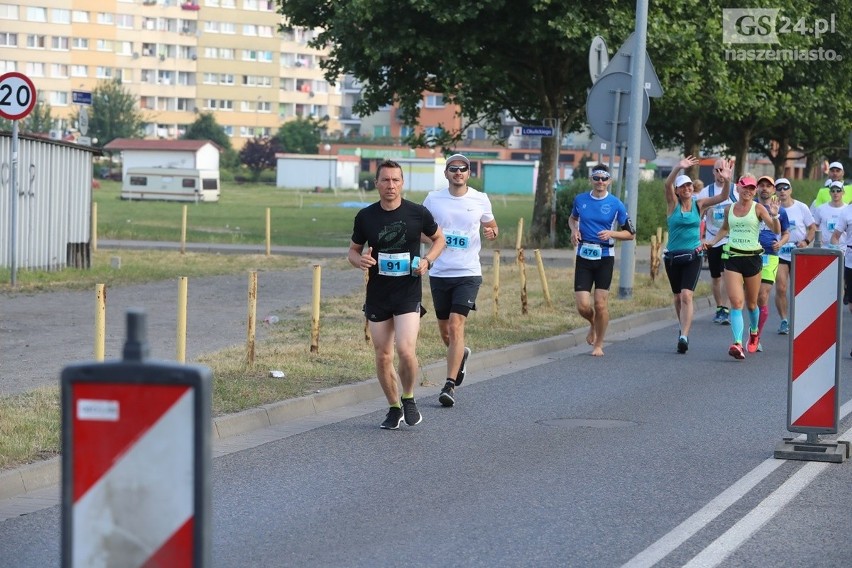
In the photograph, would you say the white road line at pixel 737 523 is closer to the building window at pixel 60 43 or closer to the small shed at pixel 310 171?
the small shed at pixel 310 171

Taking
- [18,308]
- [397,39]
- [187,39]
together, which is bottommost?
[18,308]

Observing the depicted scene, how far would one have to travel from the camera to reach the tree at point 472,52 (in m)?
31.1

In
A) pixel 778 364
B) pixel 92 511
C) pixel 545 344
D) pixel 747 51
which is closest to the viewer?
pixel 92 511

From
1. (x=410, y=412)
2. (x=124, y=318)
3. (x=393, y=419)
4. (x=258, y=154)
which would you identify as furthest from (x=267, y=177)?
(x=124, y=318)

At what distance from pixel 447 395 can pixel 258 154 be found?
382 feet

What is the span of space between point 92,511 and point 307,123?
438ft

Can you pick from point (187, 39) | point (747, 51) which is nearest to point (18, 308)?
point (747, 51)

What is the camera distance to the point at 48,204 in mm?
24438

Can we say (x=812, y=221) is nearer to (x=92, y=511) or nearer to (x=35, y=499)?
(x=35, y=499)

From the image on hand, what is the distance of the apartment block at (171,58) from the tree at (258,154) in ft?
24.3

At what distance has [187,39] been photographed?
142000mm

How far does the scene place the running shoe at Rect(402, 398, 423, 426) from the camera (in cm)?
1027

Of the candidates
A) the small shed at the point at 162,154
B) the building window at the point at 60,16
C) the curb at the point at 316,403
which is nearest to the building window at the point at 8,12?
the building window at the point at 60,16

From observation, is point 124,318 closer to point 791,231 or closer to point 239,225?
point 791,231
